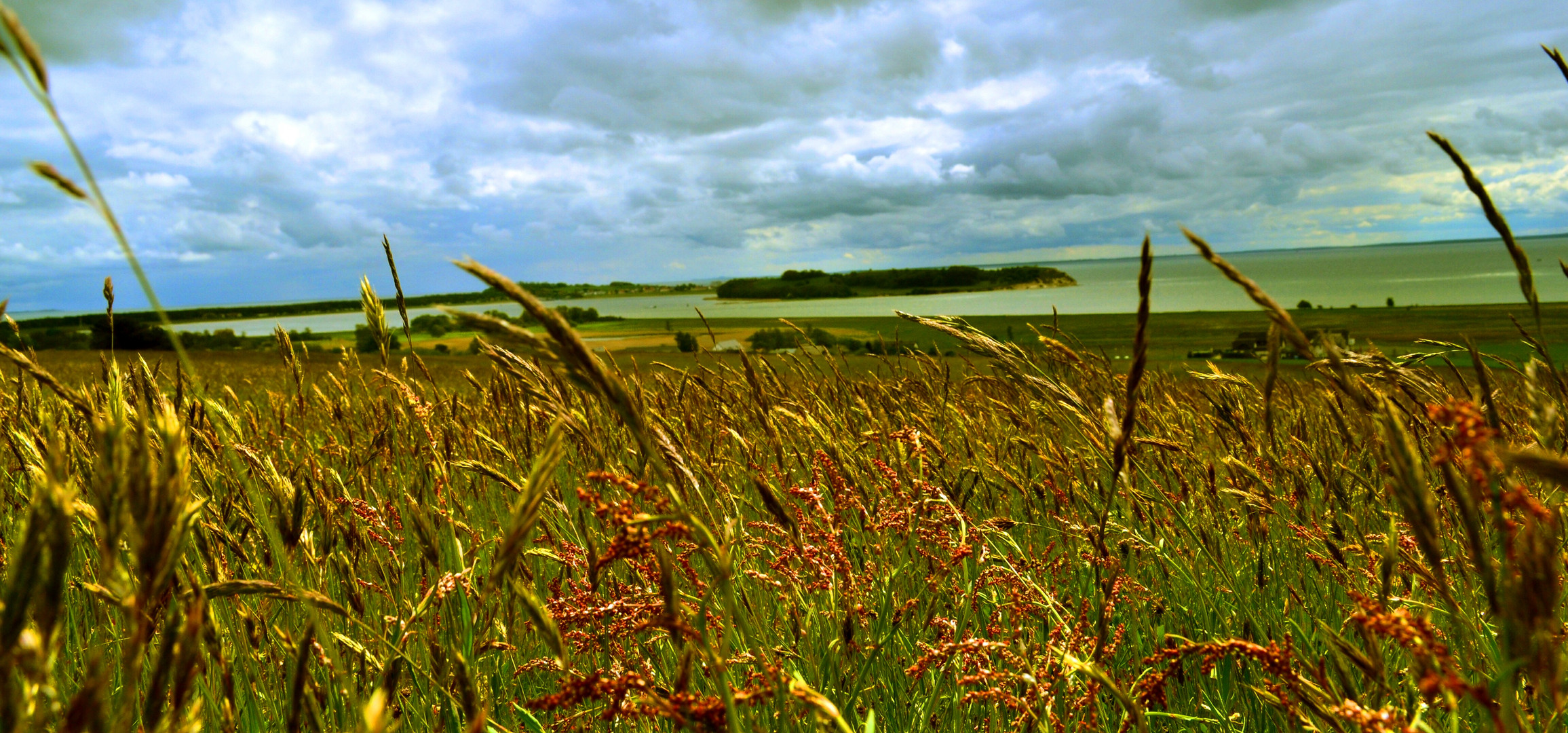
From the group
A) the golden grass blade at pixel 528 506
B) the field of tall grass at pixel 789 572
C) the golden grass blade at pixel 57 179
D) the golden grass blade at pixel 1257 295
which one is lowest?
the field of tall grass at pixel 789 572

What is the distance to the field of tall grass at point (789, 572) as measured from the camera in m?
0.73

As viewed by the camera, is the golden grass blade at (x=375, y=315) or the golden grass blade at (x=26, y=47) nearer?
the golden grass blade at (x=26, y=47)

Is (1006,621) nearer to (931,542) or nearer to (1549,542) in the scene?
(931,542)

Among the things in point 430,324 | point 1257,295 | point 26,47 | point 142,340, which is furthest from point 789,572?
point 142,340

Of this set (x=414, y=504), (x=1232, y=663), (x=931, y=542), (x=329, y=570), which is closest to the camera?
(x=414, y=504)

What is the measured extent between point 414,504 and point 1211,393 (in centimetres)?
302

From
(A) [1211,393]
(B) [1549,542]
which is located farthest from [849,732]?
(A) [1211,393]

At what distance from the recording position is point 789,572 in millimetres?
1466

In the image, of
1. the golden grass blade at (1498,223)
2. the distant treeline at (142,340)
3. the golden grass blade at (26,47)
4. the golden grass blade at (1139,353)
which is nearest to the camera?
the golden grass blade at (26,47)

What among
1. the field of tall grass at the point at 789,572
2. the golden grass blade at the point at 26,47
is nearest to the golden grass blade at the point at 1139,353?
the field of tall grass at the point at 789,572

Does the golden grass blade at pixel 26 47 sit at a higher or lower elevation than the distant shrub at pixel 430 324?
higher

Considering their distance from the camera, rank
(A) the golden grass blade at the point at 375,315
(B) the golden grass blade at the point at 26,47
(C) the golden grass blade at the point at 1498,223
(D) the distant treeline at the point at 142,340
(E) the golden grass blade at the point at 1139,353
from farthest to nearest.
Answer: (D) the distant treeline at the point at 142,340, (A) the golden grass blade at the point at 375,315, (C) the golden grass blade at the point at 1498,223, (E) the golden grass blade at the point at 1139,353, (B) the golden grass blade at the point at 26,47

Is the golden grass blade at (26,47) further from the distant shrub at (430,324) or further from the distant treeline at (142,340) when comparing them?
the distant treeline at (142,340)

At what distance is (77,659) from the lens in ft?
7.06
